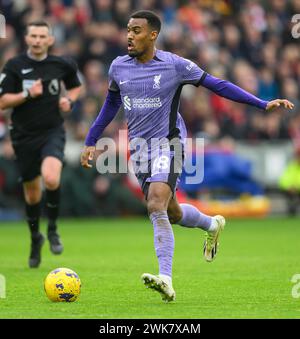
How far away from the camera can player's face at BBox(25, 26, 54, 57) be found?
1268 centimetres

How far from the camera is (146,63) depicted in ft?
31.8

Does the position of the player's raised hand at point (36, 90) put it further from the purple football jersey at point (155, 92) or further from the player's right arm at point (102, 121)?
the purple football jersey at point (155, 92)

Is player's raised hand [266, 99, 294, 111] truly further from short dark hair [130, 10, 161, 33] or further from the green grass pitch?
the green grass pitch

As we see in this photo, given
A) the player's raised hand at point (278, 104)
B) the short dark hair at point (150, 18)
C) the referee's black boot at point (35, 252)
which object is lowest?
the referee's black boot at point (35, 252)

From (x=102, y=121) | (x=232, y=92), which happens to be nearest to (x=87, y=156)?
(x=102, y=121)

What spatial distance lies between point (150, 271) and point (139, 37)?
329 centimetres

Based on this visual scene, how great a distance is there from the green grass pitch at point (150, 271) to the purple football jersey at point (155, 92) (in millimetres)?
1517

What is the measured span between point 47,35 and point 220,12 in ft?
45.3

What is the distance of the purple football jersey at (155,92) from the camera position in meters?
9.59

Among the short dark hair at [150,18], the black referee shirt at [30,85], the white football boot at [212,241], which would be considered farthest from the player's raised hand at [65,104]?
the short dark hair at [150,18]

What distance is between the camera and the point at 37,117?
12.8 metres

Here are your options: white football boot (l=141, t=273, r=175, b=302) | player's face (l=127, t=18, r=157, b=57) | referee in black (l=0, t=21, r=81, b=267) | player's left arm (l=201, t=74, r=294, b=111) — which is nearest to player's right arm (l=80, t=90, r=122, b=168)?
player's face (l=127, t=18, r=157, b=57)

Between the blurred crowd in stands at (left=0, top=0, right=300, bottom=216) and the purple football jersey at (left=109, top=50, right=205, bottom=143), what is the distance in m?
11.9

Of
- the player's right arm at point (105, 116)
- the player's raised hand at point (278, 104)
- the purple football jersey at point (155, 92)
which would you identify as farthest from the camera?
the player's right arm at point (105, 116)
